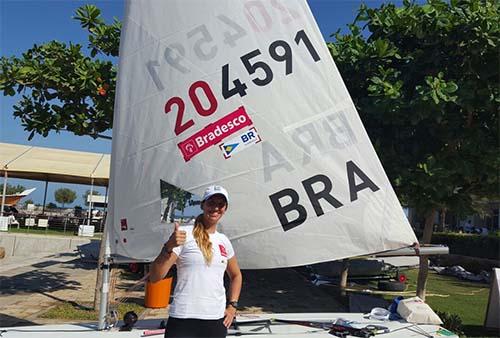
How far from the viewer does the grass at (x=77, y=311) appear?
20.7 feet

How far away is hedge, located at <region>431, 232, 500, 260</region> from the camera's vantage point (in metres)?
16.7

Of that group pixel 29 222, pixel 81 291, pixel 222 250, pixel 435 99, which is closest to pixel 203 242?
pixel 222 250

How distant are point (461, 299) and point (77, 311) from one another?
7.56 meters

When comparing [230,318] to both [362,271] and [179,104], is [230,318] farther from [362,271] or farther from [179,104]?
[362,271]

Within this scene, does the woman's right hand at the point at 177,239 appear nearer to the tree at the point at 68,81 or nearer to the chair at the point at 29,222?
the tree at the point at 68,81

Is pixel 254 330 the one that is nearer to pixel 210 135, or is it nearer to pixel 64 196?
pixel 210 135

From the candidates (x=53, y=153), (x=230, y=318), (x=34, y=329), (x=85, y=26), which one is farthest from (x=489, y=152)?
(x=53, y=153)

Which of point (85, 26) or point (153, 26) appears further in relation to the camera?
point (85, 26)

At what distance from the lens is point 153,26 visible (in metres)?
3.77

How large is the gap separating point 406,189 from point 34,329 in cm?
464

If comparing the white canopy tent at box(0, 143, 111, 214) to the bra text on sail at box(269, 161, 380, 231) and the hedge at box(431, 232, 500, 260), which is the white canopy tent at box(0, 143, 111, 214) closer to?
the hedge at box(431, 232, 500, 260)

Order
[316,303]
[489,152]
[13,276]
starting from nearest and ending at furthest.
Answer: [489,152], [316,303], [13,276]

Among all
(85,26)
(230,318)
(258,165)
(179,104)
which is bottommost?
(230,318)

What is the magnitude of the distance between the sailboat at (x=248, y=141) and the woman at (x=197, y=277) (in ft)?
3.61
